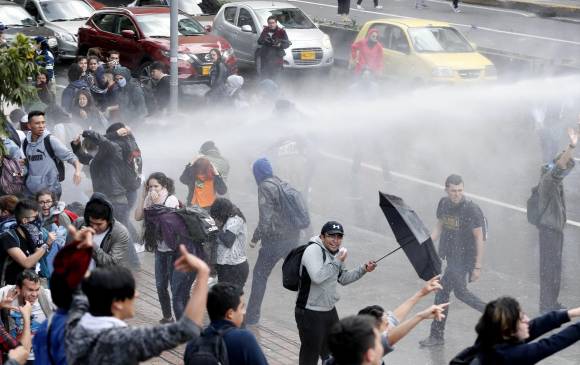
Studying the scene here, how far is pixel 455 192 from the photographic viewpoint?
10609 millimetres

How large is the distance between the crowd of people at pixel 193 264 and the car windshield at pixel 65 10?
9769mm

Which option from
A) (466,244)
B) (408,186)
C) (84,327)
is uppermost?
(84,327)

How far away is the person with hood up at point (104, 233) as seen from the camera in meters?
8.79

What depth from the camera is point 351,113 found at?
62.3 ft

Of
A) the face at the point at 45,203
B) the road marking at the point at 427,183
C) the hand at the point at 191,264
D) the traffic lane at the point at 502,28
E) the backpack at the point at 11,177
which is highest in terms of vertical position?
the hand at the point at 191,264

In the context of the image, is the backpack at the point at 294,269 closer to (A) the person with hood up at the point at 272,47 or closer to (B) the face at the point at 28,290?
(B) the face at the point at 28,290

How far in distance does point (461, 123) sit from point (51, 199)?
35.7 feet

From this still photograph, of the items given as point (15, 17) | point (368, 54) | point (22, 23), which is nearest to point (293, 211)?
point (368, 54)

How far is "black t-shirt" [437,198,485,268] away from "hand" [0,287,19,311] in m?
4.33

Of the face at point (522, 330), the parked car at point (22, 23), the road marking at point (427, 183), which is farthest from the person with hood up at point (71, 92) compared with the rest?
the face at point (522, 330)

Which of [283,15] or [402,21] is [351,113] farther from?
[283,15]

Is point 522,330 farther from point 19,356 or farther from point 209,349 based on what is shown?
point 19,356

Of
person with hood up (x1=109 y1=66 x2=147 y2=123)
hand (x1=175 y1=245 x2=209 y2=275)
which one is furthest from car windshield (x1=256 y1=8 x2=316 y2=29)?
hand (x1=175 y1=245 x2=209 y2=275)

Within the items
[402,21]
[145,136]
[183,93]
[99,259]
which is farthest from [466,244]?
[402,21]
